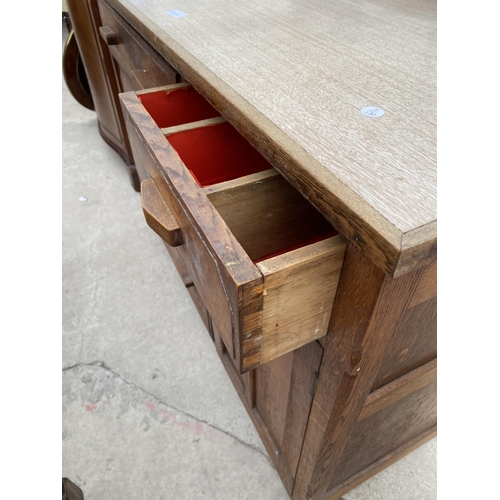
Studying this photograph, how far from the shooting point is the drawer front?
802mm

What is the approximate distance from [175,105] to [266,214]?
313mm

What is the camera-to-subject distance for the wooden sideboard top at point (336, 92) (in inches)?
13.2

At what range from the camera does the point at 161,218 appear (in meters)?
0.51

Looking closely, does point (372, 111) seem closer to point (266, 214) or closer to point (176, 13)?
point (266, 214)

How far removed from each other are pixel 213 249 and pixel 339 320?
175 mm

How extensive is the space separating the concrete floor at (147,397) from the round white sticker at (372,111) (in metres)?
0.86

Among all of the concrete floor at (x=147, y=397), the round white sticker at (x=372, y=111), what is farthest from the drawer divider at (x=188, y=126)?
the concrete floor at (x=147, y=397)

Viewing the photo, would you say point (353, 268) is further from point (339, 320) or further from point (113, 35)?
point (113, 35)

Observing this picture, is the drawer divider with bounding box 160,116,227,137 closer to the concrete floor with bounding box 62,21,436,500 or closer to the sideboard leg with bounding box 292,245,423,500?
the sideboard leg with bounding box 292,245,423,500

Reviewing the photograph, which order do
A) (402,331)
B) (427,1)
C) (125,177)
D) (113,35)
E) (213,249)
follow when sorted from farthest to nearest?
(125,177) → (113,35) → (427,1) → (402,331) → (213,249)

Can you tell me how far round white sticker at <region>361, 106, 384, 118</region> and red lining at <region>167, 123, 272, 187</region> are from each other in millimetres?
244

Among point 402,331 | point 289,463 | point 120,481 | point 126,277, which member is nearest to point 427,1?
point 402,331

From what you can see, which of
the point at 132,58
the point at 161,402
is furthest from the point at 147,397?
the point at 132,58

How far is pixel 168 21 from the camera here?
0.74m
